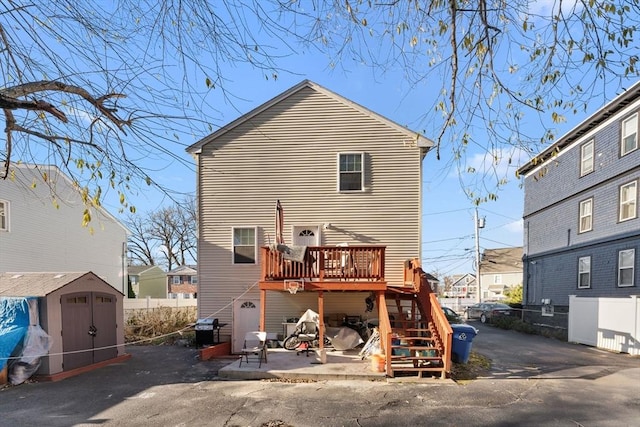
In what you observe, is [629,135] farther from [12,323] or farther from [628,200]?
[12,323]

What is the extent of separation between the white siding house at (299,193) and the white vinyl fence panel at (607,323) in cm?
697

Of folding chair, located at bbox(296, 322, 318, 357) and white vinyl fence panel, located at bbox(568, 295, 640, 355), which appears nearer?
folding chair, located at bbox(296, 322, 318, 357)

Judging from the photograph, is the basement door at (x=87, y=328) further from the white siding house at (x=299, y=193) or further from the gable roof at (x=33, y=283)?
the white siding house at (x=299, y=193)

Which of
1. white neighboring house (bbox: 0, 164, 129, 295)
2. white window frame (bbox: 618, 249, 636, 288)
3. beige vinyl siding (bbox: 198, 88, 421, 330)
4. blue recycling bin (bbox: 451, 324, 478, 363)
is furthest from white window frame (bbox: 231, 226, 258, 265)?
white window frame (bbox: 618, 249, 636, 288)

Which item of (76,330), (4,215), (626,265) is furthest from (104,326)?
(626,265)

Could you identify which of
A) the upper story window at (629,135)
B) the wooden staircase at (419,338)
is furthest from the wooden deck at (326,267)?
the upper story window at (629,135)

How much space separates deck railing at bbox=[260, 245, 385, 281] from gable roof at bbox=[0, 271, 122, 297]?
5.02 m

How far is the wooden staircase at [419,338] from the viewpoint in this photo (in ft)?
27.5

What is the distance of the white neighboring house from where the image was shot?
1552 cm

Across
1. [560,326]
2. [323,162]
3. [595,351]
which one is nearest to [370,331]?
[323,162]

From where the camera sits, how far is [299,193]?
1262 centimetres

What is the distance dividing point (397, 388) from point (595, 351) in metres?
9.04

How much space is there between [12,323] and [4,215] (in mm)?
9209

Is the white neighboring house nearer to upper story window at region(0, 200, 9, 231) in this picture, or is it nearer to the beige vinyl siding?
upper story window at region(0, 200, 9, 231)
